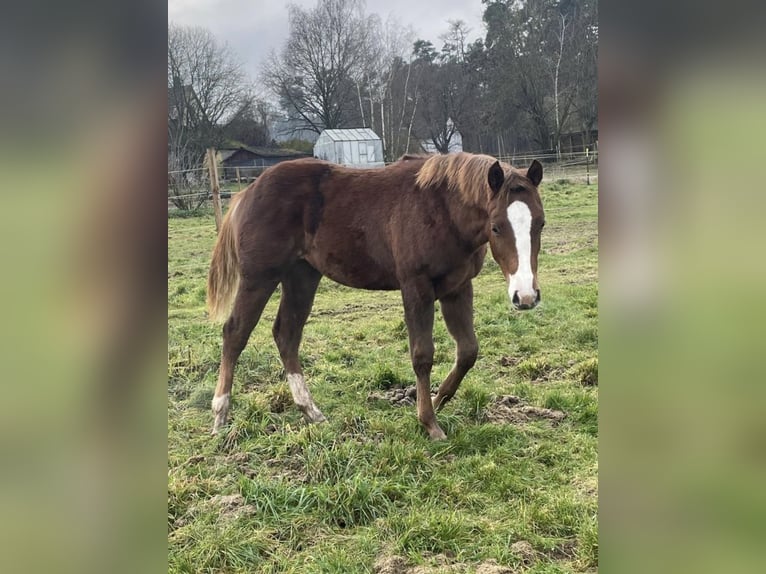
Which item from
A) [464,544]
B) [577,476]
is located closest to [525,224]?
[577,476]

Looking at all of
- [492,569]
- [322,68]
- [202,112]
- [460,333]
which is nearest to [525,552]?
[492,569]

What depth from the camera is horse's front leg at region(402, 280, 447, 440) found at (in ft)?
11.4

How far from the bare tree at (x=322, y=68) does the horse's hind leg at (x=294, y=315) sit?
3.78 meters

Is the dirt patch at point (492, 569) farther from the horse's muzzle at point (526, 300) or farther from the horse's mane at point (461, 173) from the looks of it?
the horse's mane at point (461, 173)

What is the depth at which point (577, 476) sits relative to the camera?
287 cm

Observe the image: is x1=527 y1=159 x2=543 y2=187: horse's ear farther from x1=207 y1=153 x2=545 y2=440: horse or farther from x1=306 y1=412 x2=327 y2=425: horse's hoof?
x1=306 y1=412 x2=327 y2=425: horse's hoof

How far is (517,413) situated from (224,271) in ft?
7.94

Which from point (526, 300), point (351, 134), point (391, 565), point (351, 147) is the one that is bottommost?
point (391, 565)

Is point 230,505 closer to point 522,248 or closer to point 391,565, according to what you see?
point 391,565

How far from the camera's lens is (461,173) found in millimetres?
3277
